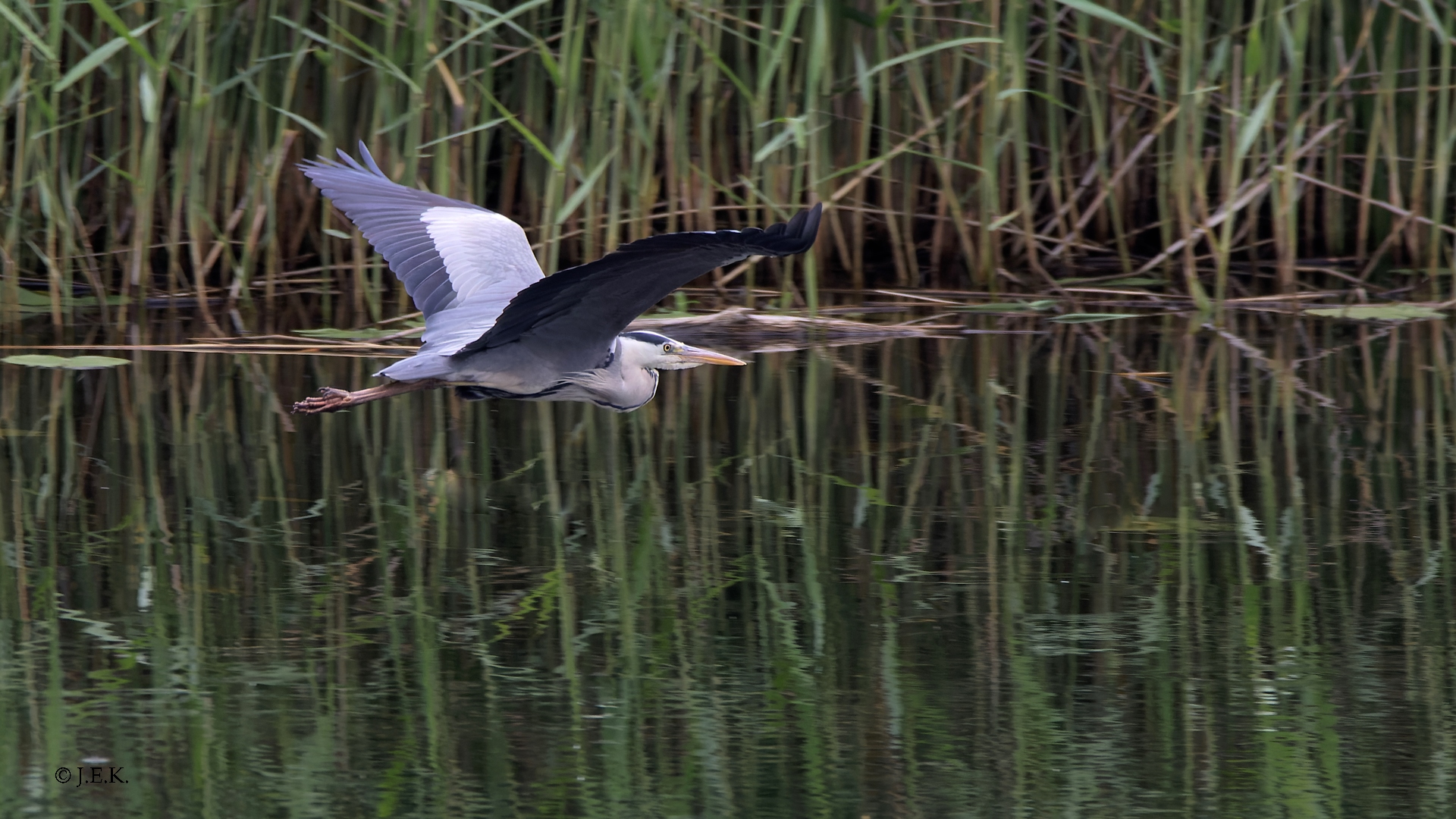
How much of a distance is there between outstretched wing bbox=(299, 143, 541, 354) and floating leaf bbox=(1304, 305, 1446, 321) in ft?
12.0

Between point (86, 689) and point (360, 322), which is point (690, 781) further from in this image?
point (360, 322)

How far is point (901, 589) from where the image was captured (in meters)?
3.78

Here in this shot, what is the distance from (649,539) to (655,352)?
840mm

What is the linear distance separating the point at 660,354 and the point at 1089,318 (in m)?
2.81

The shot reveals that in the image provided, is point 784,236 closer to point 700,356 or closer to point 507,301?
point 507,301

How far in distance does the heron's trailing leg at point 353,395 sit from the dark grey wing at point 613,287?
31 cm

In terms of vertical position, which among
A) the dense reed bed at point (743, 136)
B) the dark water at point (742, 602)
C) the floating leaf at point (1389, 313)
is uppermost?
the dense reed bed at point (743, 136)

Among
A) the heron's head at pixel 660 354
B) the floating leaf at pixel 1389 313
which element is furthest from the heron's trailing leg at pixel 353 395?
the floating leaf at pixel 1389 313

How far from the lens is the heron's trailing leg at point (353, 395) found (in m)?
4.56

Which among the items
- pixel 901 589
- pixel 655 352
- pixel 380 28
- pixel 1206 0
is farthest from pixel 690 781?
pixel 1206 0

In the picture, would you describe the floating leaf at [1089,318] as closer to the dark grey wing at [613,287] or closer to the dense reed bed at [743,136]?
the dense reed bed at [743,136]

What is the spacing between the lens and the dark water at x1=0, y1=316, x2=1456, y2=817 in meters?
2.86
